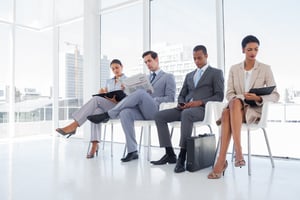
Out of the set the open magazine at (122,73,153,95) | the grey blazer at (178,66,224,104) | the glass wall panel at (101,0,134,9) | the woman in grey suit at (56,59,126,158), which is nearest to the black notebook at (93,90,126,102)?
the woman in grey suit at (56,59,126,158)

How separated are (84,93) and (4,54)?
6.58 feet

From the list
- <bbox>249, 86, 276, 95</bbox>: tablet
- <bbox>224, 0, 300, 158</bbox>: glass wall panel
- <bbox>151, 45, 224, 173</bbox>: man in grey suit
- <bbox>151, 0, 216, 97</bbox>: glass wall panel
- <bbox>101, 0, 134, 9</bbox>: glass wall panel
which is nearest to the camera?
<bbox>249, 86, 276, 95</bbox>: tablet

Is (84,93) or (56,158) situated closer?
(56,158)

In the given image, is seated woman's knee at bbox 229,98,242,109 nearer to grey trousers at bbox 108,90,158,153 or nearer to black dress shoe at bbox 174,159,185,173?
black dress shoe at bbox 174,159,185,173

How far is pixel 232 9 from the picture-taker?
11.3ft

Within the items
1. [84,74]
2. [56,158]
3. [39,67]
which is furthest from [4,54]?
[56,158]

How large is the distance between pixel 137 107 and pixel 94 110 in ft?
1.73

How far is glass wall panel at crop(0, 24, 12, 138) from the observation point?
5.31 metres

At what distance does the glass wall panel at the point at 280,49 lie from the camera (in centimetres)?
301

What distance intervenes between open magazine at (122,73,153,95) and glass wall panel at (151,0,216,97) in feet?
3.65

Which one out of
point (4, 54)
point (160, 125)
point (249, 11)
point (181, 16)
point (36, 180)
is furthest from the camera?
point (4, 54)

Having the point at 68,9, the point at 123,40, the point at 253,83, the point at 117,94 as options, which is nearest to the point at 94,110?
the point at 117,94

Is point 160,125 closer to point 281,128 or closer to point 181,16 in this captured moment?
point 281,128

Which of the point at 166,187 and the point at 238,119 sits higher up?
the point at 238,119
